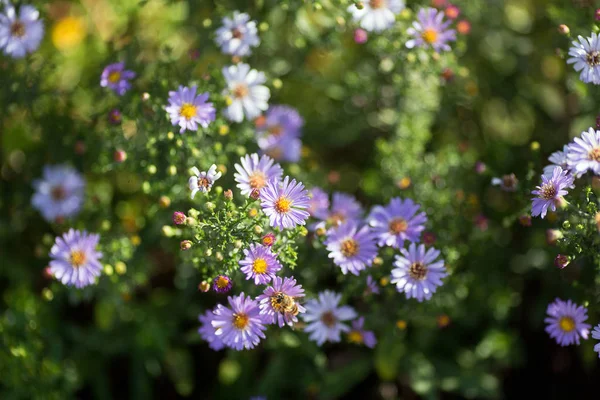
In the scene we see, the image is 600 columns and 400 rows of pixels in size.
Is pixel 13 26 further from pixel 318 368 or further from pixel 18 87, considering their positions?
pixel 318 368

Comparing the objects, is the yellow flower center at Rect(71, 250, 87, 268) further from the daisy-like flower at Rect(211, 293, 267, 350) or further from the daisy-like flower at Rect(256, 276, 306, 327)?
the daisy-like flower at Rect(256, 276, 306, 327)

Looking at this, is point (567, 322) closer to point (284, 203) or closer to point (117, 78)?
point (284, 203)

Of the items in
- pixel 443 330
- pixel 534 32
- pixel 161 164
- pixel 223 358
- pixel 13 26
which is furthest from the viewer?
pixel 534 32

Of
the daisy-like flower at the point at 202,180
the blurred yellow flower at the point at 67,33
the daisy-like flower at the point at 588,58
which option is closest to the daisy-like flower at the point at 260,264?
the daisy-like flower at the point at 202,180

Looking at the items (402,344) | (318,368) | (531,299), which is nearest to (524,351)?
(531,299)

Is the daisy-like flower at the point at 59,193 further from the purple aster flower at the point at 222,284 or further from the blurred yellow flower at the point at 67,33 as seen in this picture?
the purple aster flower at the point at 222,284

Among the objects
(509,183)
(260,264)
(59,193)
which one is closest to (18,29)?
(59,193)
